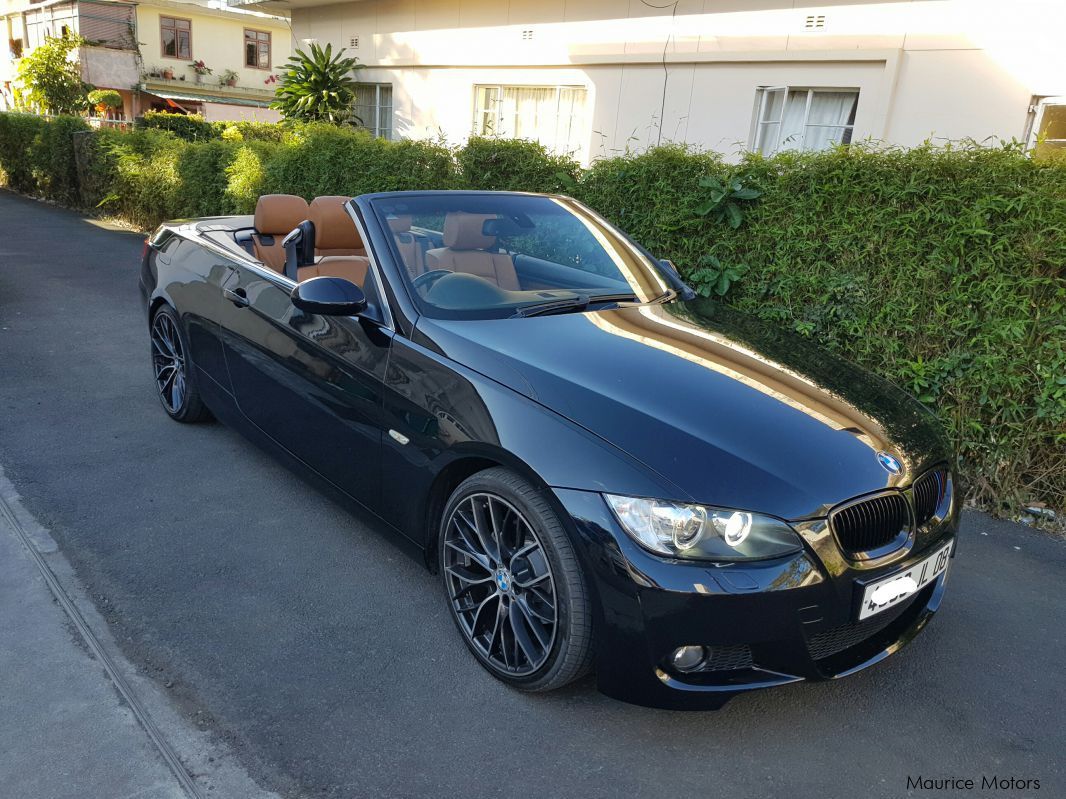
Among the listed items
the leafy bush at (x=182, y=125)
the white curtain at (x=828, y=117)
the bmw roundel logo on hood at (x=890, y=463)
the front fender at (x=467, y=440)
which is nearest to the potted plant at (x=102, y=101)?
the leafy bush at (x=182, y=125)

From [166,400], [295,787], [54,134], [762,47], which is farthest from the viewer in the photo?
[54,134]

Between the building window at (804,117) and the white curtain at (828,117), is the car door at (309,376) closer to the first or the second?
the building window at (804,117)

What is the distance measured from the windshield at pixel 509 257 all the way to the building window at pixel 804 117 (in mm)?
5810

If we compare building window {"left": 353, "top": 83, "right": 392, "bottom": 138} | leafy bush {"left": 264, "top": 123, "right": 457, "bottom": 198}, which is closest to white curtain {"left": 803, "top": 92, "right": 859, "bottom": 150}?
leafy bush {"left": 264, "top": 123, "right": 457, "bottom": 198}

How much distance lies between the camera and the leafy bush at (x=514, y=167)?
6570 mm

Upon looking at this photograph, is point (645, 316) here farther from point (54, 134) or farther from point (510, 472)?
point (54, 134)

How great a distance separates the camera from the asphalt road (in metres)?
2.41

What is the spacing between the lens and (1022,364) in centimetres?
431

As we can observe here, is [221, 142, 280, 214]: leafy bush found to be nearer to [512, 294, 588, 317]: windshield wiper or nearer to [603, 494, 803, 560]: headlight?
[512, 294, 588, 317]: windshield wiper

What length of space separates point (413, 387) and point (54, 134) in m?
15.6

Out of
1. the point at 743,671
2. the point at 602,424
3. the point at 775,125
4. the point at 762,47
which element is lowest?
the point at 743,671

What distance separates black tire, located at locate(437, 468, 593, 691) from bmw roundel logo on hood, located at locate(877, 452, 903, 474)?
1.03m

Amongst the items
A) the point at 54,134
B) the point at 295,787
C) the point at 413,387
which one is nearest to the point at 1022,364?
the point at 413,387

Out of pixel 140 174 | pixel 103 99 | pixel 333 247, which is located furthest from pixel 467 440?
pixel 103 99
